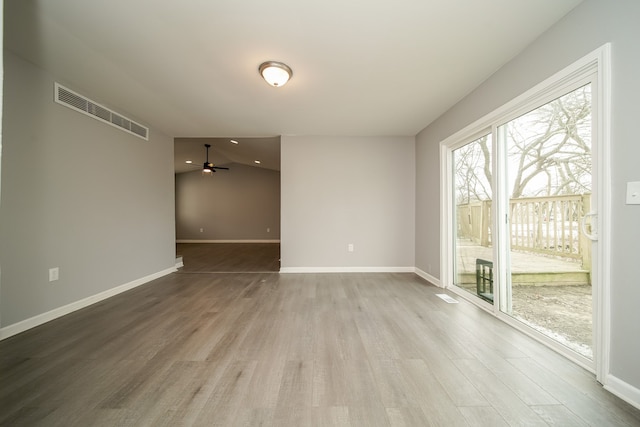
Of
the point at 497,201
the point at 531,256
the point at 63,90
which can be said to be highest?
the point at 63,90

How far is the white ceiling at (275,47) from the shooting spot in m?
1.65

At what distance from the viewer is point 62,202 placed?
8.23 feet

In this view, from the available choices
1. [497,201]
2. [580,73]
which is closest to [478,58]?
[580,73]

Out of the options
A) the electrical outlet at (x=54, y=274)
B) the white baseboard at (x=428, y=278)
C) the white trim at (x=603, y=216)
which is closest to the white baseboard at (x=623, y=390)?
the white trim at (x=603, y=216)

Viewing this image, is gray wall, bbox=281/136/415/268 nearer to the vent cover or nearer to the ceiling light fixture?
the ceiling light fixture

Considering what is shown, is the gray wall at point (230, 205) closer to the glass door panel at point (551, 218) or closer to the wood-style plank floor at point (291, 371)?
the wood-style plank floor at point (291, 371)

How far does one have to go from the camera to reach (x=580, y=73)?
5.30 ft

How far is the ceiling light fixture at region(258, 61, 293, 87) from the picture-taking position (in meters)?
2.20

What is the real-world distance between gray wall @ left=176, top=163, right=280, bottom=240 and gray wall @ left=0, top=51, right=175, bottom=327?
5.32m

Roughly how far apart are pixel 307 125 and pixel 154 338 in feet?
10.8

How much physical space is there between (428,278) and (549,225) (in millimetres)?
1977

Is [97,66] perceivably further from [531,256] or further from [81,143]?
[531,256]

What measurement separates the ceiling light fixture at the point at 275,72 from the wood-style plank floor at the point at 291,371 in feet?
7.76

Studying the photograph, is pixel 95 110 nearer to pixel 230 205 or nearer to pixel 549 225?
pixel 549 225
